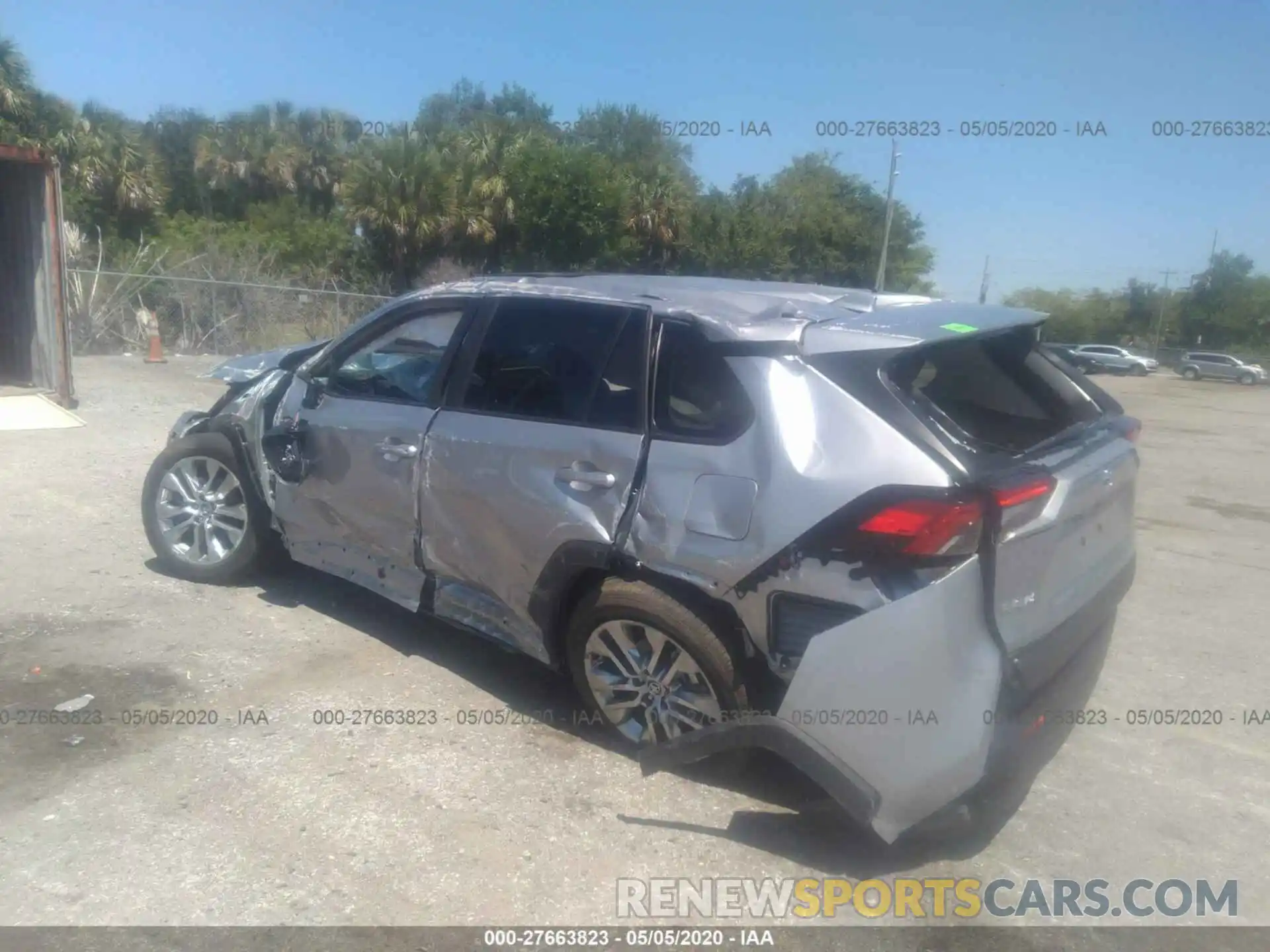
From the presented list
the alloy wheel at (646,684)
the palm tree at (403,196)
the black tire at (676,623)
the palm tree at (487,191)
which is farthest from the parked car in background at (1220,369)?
the black tire at (676,623)

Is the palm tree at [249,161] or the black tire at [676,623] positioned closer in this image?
the black tire at [676,623]

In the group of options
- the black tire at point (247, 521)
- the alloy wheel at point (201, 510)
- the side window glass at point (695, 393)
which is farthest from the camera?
the alloy wheel at point (201, 510)

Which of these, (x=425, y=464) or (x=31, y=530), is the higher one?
(x=425, y=464)

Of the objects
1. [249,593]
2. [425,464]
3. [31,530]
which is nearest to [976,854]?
[425,464]

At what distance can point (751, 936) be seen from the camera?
10.0ft

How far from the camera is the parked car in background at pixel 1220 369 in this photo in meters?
45.1

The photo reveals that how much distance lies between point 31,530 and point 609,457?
186 inches

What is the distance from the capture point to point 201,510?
560 cm

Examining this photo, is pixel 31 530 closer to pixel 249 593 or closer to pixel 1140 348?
pixel 249 593

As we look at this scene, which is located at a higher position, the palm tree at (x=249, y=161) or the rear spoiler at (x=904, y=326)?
the palm tree at (x=249, y=161)

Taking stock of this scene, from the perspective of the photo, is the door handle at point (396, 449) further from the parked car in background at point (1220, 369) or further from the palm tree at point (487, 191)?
the parked car in background at point (1220, 369)

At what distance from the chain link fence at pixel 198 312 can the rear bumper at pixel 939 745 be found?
14.3m

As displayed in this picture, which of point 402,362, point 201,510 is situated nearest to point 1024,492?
point 402,362

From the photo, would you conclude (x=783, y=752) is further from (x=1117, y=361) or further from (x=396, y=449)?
(x=1117, y=361)
